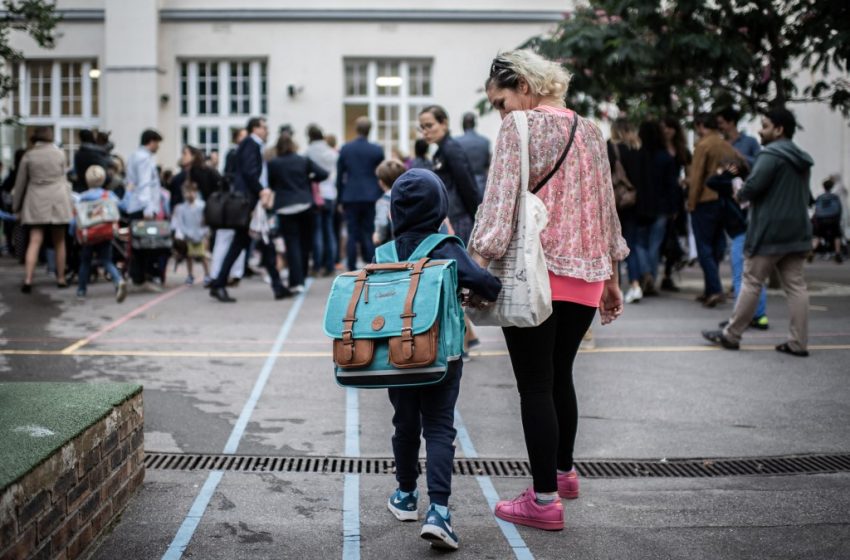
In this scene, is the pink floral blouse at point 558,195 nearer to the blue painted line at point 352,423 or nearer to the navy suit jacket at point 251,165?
the blue painted line at point 352,423

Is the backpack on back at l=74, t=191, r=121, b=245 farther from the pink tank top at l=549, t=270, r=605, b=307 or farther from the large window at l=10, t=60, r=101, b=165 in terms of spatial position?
the large window at l=10, t=60, r=101, b=165

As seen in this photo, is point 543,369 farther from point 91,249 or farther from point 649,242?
point 91,249

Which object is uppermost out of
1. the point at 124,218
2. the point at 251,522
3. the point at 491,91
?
the point at 491,91

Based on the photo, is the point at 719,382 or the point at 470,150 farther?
the point at 470,150

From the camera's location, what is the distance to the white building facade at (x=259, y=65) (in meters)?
23.6

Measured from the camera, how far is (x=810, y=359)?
8227mm

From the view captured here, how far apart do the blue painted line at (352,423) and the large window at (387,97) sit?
692 inches

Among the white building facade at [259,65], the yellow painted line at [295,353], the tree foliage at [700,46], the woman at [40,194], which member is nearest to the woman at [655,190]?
the tree foliage at [700,46]

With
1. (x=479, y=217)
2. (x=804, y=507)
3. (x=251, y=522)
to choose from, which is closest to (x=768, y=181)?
(x=804, y=507)

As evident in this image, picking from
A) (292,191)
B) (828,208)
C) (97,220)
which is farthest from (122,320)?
(828,208)

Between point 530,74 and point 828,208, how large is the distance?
17061mm

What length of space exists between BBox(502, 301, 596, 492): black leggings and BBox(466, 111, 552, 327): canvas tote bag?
132mm

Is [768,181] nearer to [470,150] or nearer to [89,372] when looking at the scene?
[470,150]

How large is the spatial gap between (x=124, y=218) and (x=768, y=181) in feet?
29.4
